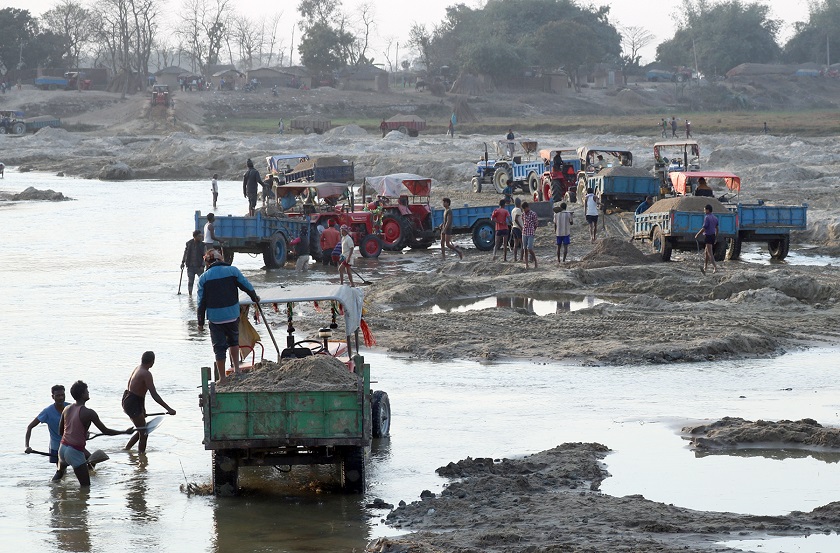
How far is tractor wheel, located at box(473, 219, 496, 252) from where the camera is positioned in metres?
28.0

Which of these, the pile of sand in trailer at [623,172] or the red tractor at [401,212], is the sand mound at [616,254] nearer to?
the red tractor at [401,212]

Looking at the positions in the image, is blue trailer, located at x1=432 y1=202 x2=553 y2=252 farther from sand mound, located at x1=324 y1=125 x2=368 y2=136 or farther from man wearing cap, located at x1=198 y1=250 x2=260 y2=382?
sand mound, located at x1=324 y1=125 x2=368 y2=136

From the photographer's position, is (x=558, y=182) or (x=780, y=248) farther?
(x=558, y=182)

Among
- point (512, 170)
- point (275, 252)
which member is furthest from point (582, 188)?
point (275, 252)

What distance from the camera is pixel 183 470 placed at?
1119cm

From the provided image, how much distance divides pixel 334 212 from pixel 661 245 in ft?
23.7

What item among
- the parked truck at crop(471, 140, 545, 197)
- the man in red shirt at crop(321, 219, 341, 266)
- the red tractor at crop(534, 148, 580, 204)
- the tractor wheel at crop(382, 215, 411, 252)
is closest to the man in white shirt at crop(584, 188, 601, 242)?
the tractor wheel at crop(382, 215, 411, 252)

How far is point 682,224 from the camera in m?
24.4

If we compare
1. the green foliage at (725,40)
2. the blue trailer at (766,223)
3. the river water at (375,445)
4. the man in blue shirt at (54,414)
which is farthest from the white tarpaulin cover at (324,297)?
the green foliage at (725,40)

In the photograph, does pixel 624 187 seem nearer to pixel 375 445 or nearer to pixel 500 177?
pixel 500 177

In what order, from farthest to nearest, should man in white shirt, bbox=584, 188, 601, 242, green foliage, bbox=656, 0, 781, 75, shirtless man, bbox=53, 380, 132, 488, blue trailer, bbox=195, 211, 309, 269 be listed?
1. green foliage, bbox=656, 0, 781, 75
2. man in white shirt, bbox=584, 188, 601, 242
3. blue trailer, bbox=195, 211, 309, 269
4. shirtless man, bbox=53, 380, 132, 488

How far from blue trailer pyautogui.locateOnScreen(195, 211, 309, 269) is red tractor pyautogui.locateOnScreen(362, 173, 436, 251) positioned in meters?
2.60

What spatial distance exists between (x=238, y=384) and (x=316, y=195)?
57.0 ft

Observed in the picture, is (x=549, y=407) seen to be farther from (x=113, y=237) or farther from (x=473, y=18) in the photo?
(x=473, y=18)
